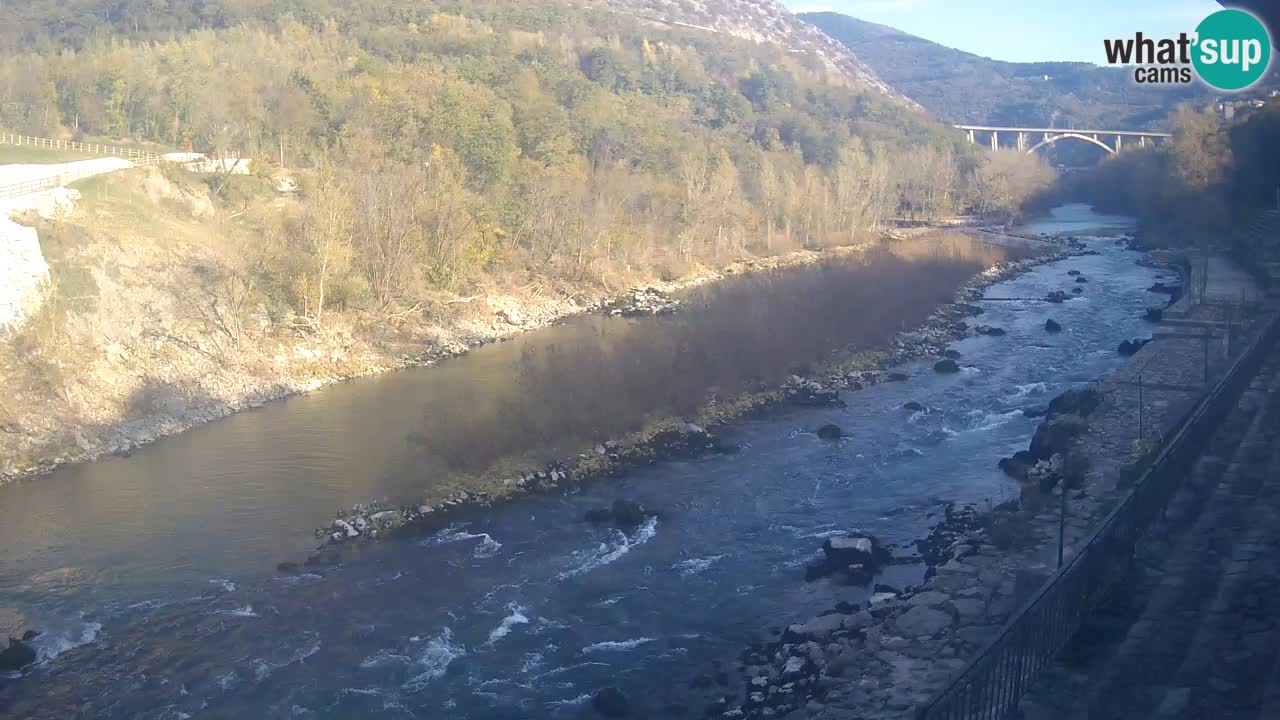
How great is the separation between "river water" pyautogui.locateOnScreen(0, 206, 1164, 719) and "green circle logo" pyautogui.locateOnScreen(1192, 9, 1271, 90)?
565 centimetres

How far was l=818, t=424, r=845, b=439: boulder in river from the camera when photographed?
1598 cm

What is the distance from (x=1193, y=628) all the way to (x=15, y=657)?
10.1 metres

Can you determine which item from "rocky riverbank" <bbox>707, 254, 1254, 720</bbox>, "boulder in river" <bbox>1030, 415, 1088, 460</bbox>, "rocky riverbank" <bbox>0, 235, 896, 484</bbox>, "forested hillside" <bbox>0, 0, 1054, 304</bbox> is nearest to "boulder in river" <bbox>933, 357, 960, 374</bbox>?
Result: "boulder in river" <bbox>1030, 415, 1088, 460</bbox>

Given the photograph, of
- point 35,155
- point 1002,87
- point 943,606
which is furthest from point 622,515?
point 1002,87

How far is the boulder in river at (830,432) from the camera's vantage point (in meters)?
16.0

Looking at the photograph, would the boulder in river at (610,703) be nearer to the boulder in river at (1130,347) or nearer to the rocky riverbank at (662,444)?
the rocky riverbank at (662,444)

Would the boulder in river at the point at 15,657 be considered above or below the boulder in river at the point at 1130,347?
below

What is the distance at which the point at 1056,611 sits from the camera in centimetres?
727

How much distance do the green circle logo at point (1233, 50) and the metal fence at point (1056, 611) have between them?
16.3 ft

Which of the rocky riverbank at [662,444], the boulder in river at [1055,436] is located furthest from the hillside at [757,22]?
the boulder in river at [1055,436]

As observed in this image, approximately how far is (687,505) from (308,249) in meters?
12.9

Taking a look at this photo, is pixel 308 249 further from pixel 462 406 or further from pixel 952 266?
pixel 952 266

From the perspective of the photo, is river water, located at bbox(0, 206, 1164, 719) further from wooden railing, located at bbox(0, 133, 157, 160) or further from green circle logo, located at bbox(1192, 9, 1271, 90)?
wooden railing, located at bbox(0, 133, 157, 160)

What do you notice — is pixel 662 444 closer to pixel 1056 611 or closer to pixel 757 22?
pixel 1056 611
